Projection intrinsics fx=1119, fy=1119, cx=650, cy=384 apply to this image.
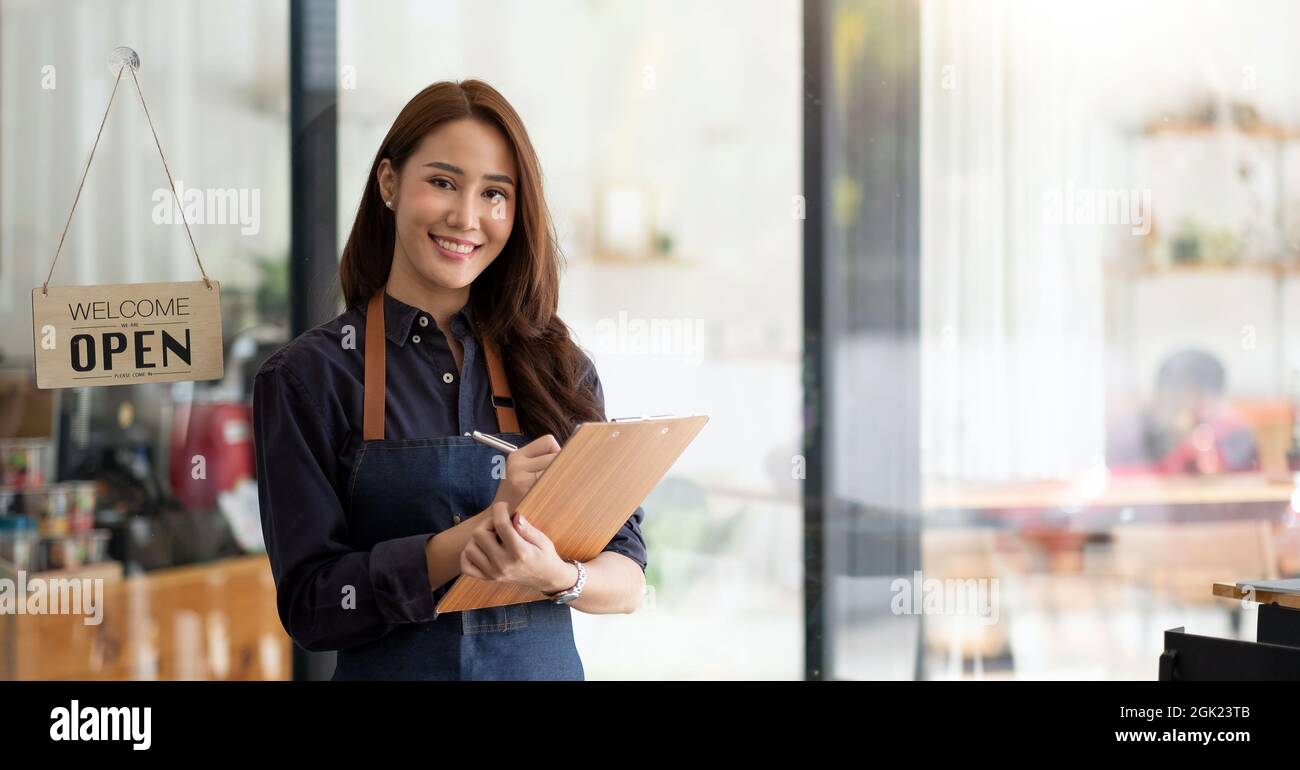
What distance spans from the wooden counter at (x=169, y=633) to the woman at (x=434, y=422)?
4.54 ft

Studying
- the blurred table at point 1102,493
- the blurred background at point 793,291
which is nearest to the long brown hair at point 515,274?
the blurred background at point 793,291

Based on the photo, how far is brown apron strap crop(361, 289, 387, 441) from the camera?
1408mm

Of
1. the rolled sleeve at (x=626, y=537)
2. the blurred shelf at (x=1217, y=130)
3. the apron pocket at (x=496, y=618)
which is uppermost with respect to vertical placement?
the blurred shelf at (x=1217, y=130)

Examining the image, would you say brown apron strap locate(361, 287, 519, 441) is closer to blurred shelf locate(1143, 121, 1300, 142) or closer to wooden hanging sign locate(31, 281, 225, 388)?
wooden hanging sign locate(31, 281, 225, 388)

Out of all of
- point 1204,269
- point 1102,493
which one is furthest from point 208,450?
point 1204,269

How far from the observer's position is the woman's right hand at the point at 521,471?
50.1 inches

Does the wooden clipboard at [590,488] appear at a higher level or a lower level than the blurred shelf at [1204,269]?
lower

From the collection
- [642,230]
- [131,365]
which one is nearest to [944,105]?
[642,230]

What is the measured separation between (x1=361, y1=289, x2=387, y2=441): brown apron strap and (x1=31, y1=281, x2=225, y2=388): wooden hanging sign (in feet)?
2.26

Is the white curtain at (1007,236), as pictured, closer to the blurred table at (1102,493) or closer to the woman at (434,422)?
the blurred table at (1102,493)

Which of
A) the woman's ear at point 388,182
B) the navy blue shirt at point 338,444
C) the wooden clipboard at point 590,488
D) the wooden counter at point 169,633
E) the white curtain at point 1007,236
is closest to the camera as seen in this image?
the wooden clipboard at point 590,488

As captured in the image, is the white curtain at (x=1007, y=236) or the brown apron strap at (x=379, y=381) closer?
the brown apron strap at (x=379, y=381)

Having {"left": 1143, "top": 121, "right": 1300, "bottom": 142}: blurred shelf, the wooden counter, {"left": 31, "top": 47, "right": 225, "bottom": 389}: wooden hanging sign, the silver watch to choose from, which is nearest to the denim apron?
the silver watch

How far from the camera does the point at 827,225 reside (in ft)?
9.25
